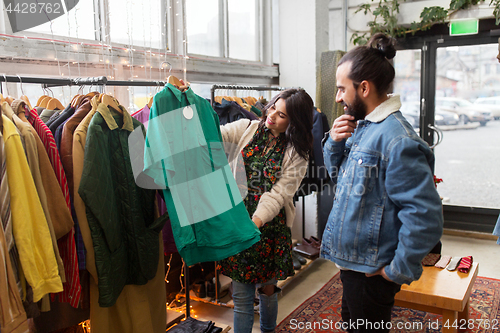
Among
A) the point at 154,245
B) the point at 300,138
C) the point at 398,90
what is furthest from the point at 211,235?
the point at 398,90

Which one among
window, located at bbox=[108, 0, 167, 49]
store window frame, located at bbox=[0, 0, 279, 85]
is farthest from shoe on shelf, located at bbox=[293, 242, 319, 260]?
window, located at bbox=[108, 0, 167, 49]

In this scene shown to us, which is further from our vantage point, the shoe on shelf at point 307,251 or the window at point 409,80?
the window at point 409,80

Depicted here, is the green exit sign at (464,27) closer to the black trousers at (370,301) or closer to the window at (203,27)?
the window at (203,27)

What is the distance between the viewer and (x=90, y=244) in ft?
4.94

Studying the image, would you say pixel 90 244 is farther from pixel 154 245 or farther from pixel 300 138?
pixel 300 138

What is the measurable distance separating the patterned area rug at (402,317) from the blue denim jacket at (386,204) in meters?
1.31

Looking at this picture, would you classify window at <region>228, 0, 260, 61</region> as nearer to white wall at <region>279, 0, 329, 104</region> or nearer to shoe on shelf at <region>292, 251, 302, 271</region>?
white wall at <region>279, 0, 329, 104</region>

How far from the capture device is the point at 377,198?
1357 mm

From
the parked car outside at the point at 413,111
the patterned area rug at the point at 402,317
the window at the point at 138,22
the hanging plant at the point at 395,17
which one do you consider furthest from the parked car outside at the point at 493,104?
the window at the point at 138,22

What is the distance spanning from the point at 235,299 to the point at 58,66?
160 centimetres

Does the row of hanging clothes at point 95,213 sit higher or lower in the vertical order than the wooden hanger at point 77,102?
lower

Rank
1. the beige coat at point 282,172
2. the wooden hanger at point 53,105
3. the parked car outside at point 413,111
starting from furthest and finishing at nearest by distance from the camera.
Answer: the parked car outside at point 413,111 < the beige coat at point 282,172 < the wooden hanger at point 53,105


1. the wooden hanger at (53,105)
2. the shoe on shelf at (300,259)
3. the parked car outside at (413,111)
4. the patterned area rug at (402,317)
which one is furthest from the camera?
the parked car outside at (413,111)

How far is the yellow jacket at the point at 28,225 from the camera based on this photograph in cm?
127
